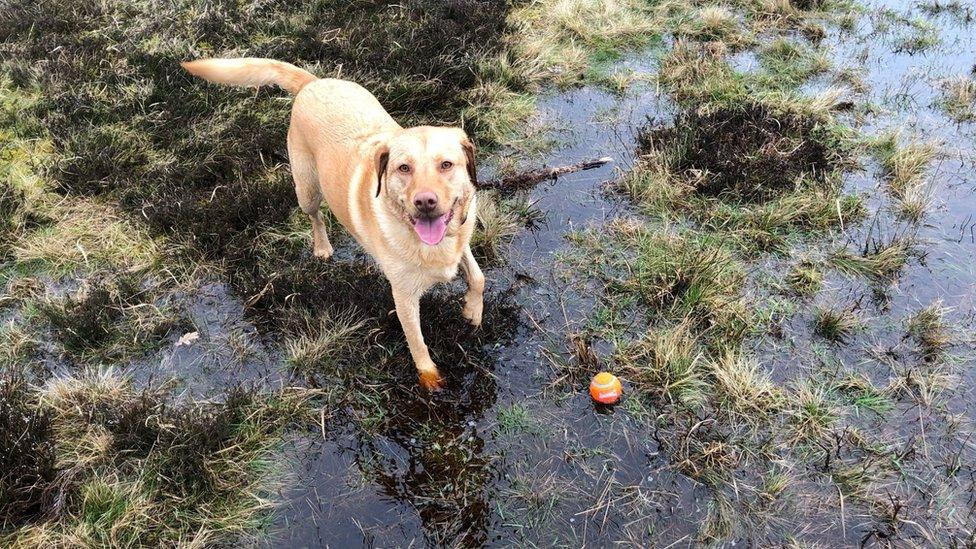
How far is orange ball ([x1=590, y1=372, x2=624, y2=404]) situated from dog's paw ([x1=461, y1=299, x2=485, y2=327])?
0.86 meters

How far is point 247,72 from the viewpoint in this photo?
14.4ft

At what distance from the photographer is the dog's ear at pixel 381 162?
3205 millimetres

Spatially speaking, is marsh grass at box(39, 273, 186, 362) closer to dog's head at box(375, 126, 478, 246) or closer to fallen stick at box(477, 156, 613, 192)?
dog's head at box(375, 126, 478, 246)

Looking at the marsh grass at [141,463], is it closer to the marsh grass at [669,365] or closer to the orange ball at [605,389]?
the orange ball at [605,389]

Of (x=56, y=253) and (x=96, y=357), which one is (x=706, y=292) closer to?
(x=96, y=357)

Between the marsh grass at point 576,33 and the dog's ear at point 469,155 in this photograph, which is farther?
the marsh grass at point 576,33

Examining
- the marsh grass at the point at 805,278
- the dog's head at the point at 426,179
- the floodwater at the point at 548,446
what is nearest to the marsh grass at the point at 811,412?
the floodwater at the point at 548,446

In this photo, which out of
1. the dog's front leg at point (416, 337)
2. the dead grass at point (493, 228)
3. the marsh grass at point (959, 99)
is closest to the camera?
the dog's front leg at point (416, 337)

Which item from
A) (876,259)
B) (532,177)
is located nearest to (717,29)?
(532,177)

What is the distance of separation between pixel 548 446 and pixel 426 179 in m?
1.56

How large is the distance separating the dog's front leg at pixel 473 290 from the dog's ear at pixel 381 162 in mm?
649

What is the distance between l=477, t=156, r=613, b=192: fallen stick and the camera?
5.20 m

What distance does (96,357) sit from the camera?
389 centimetres

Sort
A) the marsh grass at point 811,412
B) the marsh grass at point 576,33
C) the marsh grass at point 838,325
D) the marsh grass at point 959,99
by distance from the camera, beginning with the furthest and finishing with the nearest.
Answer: the marsh grass at point 576,33, the marsh grass at point 959,99, the marsh grass at point 838,325, the marsh grass at point 811,412
